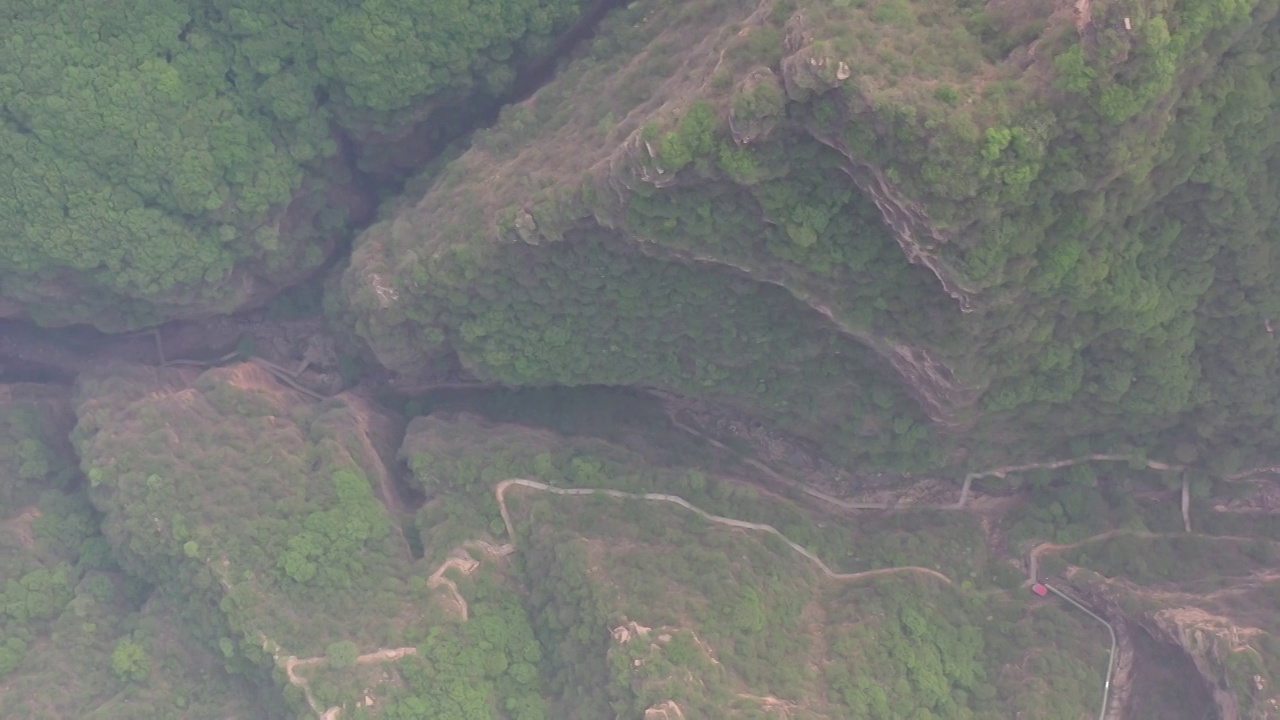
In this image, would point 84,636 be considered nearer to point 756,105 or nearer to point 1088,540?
point 756,105

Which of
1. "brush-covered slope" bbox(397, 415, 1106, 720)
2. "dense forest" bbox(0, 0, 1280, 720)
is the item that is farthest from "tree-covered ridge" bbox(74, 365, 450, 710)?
"brush-covered slope" bbox(397, 415, 1106, 720)

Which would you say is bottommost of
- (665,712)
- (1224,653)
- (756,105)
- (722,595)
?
(665,712)

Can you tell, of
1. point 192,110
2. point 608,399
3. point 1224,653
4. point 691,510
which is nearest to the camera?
point 1224,653

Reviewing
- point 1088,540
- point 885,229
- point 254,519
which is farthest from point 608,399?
point 1088,540

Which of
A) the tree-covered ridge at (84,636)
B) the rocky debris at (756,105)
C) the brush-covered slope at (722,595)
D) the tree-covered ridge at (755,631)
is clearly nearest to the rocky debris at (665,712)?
the brush-covered slope at (722,595)

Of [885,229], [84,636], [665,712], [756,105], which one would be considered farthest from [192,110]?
[665,712]

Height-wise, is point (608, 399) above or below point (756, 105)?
below

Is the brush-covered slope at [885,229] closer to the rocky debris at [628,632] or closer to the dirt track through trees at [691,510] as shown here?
the dirt track through trees at [691,510]

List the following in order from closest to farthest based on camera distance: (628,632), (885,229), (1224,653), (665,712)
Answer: (885,229) < (665,712) < (1224,653) < (628,632)

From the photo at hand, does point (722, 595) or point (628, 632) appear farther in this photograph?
point (722, 595)
